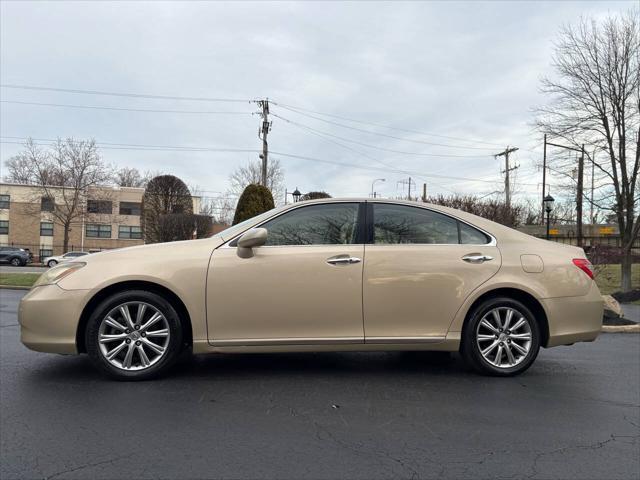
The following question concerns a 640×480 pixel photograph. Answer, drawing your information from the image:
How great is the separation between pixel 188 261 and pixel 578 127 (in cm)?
1527

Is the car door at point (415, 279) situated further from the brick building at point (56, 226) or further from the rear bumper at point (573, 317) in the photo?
the brick building at point (56, 226)

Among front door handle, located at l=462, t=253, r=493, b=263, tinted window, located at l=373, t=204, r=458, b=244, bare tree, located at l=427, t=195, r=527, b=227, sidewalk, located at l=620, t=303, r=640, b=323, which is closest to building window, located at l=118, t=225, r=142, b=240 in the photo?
bare tree, located at l=427, t=195, r=527, b=227

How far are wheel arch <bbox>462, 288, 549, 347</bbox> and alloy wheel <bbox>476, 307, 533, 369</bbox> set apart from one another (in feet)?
0.39

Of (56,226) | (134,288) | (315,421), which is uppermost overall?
(56,226)

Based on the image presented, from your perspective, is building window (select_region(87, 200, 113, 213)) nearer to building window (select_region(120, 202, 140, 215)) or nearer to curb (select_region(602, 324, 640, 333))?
building window (select_region(120, 202, 140, 215))

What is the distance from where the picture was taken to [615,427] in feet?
10.8

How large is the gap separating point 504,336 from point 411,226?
4.19ft

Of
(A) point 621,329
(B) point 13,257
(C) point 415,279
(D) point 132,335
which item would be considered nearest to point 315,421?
(C) point 415,279

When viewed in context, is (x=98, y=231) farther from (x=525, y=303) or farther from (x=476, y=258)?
(x=525, y=303)

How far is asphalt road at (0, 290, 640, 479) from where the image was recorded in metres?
2.61

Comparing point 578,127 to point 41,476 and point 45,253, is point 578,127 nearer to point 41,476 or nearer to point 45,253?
point 41,476

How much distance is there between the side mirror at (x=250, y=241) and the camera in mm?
3859

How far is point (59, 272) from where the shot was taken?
3887mm

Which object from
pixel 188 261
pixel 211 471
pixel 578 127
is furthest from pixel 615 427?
pixel 578 127
